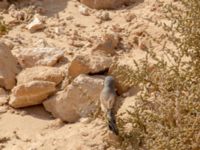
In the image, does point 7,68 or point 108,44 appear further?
point 108,44

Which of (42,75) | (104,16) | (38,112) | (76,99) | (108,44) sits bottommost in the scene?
(38,112)

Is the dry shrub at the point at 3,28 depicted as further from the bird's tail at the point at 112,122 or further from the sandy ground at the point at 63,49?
the bird's tail at the point at 112,122

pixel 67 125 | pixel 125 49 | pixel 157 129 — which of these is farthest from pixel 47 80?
pixel 157 129

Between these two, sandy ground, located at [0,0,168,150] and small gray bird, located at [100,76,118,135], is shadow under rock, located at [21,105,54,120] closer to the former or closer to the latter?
sandy ground, located at [0,0,168,150]

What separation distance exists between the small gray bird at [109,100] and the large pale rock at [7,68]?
0.80 meters

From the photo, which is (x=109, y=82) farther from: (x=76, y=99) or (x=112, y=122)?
(x=112, y=122)

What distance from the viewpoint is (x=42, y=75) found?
13.9ft

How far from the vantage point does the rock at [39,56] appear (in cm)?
443

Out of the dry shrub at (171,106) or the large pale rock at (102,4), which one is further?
the large pale rock at (102,4)

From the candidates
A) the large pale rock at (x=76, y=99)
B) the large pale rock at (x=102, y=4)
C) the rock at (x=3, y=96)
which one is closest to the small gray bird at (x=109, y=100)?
the large pale rock at (x=76, y=99)

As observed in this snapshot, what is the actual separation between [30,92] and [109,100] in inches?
26.4

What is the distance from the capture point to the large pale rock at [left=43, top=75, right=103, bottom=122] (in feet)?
13.3

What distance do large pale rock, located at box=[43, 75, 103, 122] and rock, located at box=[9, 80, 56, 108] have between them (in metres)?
0.09

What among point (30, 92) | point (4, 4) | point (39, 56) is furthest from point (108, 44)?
point (4, 4)
